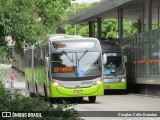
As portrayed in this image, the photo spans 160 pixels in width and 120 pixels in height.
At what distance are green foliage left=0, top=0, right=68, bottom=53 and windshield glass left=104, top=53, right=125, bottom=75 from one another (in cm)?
2016

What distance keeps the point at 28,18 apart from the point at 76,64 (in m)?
11.5

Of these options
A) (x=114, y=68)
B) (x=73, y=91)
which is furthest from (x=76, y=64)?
(x=114, y=68)

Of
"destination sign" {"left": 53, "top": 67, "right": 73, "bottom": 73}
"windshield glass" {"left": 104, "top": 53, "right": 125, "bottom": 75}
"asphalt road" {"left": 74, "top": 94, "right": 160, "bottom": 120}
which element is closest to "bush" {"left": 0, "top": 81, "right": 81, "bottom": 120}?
"asphalt road" {"left": 74, "top": 94, "right": 160, "bottom": 120}

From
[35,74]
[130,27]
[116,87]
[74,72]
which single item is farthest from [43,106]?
[130,27]

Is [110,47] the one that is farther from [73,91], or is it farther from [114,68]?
[73,91]

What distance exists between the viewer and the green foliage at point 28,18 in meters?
13.0

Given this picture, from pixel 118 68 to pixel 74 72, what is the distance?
388 inches

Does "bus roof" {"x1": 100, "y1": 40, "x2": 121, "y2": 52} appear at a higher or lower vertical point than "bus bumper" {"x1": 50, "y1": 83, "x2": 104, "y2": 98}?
higher

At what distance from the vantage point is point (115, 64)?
113 ft

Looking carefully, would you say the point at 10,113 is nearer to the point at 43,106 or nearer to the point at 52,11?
the point at 43,106

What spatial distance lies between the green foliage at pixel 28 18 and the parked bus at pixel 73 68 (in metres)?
10.4

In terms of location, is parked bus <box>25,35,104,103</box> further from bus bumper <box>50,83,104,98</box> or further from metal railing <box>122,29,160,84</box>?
metal railing <box>122,29,160,84</box>

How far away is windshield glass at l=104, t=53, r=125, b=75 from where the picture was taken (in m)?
34.0

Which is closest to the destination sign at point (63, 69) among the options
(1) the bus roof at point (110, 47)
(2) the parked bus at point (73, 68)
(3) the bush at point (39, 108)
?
(2) the parked bus at point (73, 68)
